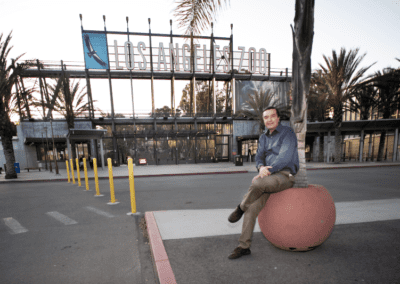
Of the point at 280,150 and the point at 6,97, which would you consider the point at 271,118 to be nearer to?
the point at 280,150

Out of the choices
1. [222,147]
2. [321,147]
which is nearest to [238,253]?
[222,147]

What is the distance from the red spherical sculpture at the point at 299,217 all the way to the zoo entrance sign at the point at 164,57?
1851cm

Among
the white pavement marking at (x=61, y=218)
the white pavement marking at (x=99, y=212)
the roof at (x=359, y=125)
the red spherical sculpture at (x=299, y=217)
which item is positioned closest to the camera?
the red spherical sculpture at (x=299, y=217)

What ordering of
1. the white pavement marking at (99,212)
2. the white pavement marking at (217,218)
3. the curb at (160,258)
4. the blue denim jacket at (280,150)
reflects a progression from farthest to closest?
the white pavement marking at (99,212) < the white pavement marking at (217,218) < the blue denim jacket at (280,150) < the curb at (160,258)

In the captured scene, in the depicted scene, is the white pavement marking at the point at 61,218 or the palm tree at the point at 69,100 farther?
the palm tree at the point at 69,100

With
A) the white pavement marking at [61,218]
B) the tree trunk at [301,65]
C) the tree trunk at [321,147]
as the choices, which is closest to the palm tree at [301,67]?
the tree trunk at [301,65]

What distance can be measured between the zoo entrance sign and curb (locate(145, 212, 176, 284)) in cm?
1812

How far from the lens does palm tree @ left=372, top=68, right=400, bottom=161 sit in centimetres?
1508

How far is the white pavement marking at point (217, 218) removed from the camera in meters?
3.15

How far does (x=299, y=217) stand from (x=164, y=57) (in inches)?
847

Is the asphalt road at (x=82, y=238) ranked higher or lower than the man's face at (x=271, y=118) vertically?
lower

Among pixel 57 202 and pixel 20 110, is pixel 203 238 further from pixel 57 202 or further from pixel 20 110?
pixel 20 110

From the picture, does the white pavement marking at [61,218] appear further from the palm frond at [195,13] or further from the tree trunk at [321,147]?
the tree trunk at [321,147]

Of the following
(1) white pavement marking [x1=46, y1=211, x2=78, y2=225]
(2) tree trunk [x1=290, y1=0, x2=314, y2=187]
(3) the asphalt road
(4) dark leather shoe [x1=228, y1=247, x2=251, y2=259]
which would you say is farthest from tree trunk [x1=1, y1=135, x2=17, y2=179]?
(2) tree trunk [x1=290, y1=0, x2=314, y2=187]
